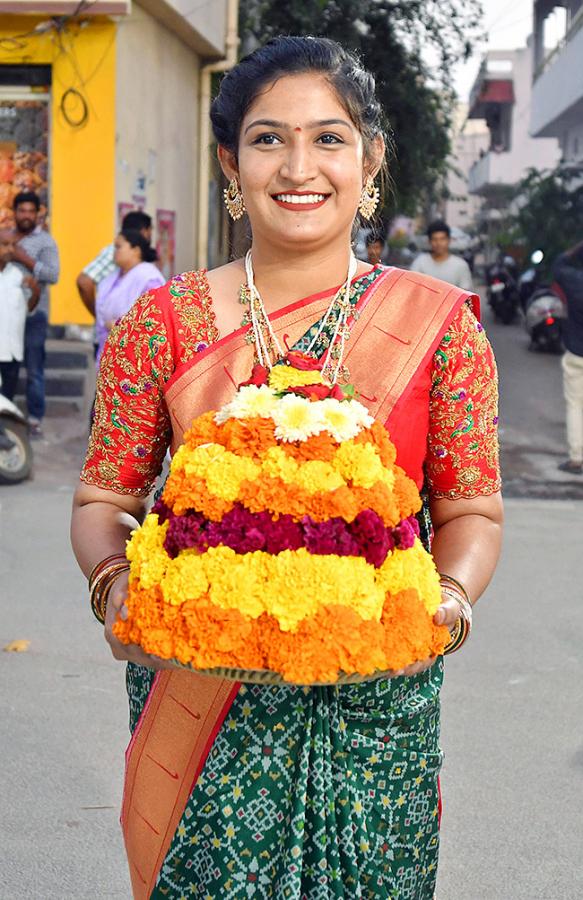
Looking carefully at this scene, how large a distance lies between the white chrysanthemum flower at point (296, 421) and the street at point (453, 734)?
82.6 inches

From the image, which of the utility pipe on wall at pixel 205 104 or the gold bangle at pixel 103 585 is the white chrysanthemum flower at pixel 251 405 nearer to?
the gold bangle at pixel 103 585

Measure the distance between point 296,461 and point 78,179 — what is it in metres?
11.9

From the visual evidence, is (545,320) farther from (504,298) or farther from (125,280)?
(125,280)

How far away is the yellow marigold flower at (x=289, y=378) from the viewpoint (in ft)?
6.61

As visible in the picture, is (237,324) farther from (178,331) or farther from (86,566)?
(86,566)

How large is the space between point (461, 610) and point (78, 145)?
11.9 m

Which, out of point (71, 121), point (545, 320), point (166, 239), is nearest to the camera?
point (71, 121)

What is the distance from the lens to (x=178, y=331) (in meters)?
2.34

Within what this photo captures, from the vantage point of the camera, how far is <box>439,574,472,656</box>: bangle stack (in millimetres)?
2150

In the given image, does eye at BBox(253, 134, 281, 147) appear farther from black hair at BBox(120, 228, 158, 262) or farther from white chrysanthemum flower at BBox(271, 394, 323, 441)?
black hair at BBox(120, 228, 158, 262)

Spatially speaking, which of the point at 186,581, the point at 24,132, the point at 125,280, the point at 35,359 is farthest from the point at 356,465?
the point at 24,132

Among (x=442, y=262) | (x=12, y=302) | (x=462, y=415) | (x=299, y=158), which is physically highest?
(x=299, y=158)

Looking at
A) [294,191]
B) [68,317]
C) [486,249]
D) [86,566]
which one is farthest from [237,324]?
[486,249]

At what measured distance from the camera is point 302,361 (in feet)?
6.87
